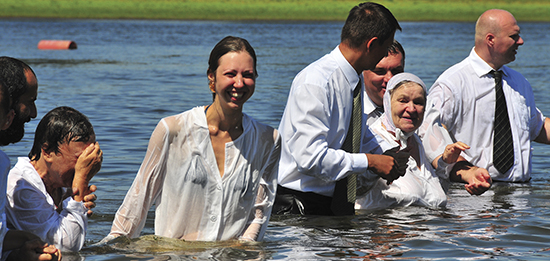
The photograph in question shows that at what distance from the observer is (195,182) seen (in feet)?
15.1

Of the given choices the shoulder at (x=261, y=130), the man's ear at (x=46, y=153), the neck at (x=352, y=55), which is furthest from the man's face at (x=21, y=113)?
the neck at (x=352, y=55)

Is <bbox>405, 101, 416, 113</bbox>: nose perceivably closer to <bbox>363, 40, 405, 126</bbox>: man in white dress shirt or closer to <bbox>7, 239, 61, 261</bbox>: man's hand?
<bbox>363, 40, 405, 126</bbox>: man in white dress shirt

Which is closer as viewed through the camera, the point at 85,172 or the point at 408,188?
the point at 85,172

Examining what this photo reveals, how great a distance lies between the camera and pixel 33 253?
4.03m

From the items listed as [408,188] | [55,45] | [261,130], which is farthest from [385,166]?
[55,45]

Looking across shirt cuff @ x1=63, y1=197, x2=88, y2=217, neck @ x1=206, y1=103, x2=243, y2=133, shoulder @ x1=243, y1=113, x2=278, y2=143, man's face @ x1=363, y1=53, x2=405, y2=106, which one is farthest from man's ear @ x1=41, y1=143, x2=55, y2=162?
man's face @ x1=363, y1=53, x2=405, y2=106

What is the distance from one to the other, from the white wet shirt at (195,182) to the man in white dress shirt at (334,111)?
2.47ft

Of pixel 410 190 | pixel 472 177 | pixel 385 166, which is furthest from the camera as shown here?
pixel 410 190

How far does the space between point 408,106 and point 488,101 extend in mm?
1939

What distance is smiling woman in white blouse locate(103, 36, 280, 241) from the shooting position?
4.51 meters

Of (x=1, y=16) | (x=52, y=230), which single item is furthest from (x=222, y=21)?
(x=52, y=230)

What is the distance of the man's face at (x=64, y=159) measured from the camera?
14.4 feet

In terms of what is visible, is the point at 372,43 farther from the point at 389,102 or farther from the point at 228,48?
the point at 228,48

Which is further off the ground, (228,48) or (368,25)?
(368,25)
